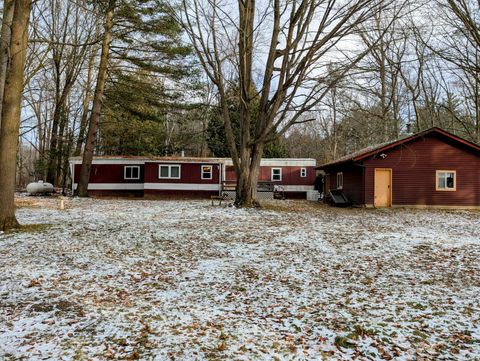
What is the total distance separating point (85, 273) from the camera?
5652 millimetres

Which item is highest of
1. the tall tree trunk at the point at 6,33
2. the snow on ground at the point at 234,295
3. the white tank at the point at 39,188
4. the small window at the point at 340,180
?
the tall tree trunk at the point at 6,33

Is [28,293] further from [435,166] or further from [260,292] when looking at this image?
[435,166]

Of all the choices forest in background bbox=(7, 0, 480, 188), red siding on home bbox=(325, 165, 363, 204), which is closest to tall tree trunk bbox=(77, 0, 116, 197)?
forest in background bbox=(7, 0, 480, 188)

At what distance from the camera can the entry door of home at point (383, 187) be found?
18703mm

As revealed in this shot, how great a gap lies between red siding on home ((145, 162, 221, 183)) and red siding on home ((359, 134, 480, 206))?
10145mm

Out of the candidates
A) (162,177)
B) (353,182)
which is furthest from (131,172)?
(353,182)

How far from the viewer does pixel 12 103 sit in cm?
805

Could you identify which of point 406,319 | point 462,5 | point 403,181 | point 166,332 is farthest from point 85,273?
point 403,181

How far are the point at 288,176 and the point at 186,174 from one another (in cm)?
783

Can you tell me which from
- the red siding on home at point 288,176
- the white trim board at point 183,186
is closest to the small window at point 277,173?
the red siding on home at point 288,176

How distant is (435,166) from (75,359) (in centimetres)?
1991

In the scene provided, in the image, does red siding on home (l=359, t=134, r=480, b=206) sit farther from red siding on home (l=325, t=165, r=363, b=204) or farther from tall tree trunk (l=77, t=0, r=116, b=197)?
tall tree trunk (l=77, t=0, r=116, b=197)

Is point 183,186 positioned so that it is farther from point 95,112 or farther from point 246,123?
point 246,123

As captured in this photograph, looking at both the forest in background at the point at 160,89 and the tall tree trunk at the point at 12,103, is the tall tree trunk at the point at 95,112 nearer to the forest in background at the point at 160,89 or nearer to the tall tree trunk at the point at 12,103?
the forest in background at the point at 160,89
